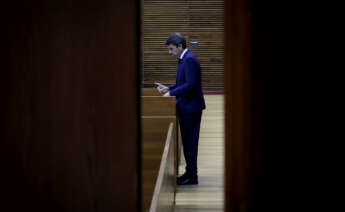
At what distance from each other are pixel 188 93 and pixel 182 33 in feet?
22.4

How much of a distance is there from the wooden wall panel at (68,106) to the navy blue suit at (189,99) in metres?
2.93

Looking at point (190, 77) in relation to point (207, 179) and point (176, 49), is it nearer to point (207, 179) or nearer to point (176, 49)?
point (176, 49)

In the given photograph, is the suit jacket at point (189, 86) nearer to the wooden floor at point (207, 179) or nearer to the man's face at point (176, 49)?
the man's face at point (176, 49)

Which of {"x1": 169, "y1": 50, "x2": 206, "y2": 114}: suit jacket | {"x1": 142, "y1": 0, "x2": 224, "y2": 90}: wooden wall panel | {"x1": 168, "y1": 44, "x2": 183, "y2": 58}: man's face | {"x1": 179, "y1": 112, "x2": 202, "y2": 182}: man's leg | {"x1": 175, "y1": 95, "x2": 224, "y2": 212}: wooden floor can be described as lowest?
{"x1": 175, "y1": 95, "x2": 224, "y2": 212}: wooden floor

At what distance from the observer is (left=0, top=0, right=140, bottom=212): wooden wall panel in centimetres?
96

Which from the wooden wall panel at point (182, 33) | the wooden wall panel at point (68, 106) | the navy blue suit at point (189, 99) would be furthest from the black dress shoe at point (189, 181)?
the wooden wall panel at point (182, 33)

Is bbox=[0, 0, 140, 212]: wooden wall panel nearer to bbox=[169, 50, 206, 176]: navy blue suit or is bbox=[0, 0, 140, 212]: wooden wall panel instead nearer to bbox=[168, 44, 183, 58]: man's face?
bbox=[169, 50, 206, 176]: navy blue suit

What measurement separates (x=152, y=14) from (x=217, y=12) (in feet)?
4.97

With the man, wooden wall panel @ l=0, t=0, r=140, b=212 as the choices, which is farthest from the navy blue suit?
wooden wall panel @ l=0, t=0, r=140, b=212

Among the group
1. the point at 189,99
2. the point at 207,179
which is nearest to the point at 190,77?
the point at 189,99

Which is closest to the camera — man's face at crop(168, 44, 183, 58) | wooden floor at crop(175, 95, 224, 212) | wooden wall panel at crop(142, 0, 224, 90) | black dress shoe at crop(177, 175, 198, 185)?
wooden floor at crop(175, 95, 224, 212)

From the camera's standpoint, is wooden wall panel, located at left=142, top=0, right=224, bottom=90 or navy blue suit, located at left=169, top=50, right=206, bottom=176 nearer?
navy blue suit, located at left=169, top=50, right=206, bottom=176

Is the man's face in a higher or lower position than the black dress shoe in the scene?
higher

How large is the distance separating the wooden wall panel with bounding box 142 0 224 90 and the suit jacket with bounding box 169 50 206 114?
6.47 metres
